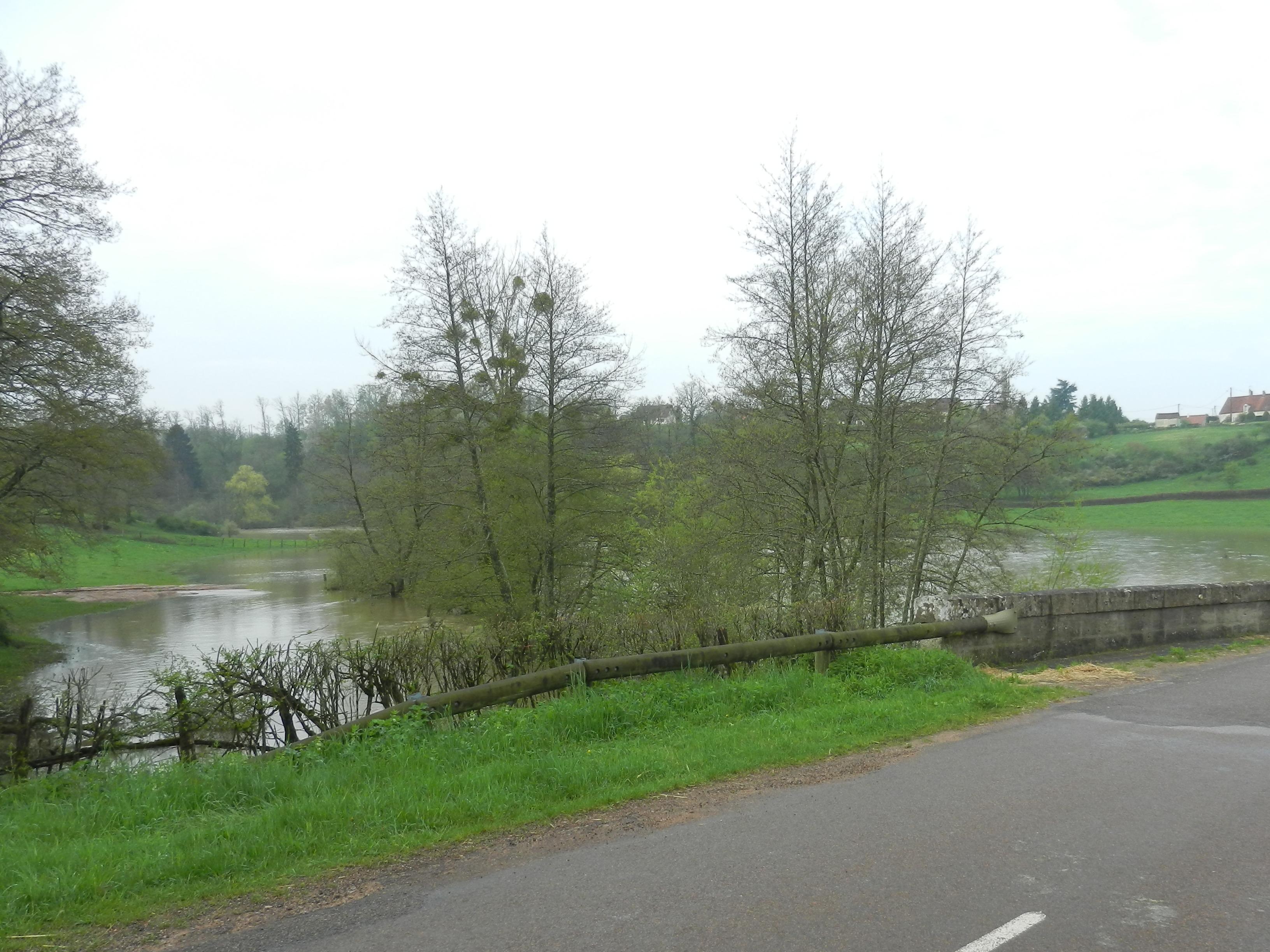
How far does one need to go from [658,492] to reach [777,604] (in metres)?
15.4

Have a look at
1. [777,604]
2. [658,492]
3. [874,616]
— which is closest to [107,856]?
[777,604]

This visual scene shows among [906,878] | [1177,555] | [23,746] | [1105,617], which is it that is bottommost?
[1177,555]

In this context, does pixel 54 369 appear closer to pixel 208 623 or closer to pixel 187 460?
pixel 208 623

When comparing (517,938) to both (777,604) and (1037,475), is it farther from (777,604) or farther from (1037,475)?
(1037,475)

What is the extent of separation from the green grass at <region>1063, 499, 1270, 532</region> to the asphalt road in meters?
68.4

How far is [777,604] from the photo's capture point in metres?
11.1

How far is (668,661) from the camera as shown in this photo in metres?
8.25

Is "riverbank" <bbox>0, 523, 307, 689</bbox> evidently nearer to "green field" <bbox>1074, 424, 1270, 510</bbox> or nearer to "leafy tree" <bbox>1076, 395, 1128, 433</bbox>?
"green field" <bbox>1074, 424, 1270, 510</bbox>

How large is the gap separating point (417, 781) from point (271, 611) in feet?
121

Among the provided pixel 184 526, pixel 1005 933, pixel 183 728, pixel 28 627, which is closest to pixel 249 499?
pixel 184 526

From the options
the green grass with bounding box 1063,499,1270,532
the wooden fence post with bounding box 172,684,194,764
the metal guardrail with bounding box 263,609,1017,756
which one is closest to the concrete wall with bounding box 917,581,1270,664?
the metal guardrail with bounding box 263,609,1017,756

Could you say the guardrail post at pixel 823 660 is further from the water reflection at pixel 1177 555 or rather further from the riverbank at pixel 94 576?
the riverbank at pixel 94 576

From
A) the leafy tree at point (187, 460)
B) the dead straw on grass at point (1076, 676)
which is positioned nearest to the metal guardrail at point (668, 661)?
the dead straw on grass at point (1076, 676)

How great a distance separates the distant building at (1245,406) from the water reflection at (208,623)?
505 ft
